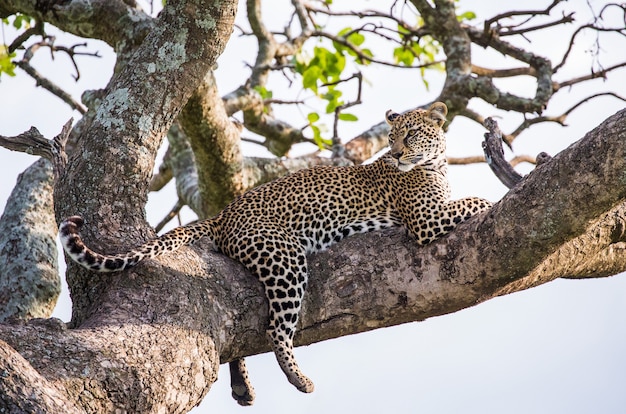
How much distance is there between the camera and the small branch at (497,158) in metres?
6.89

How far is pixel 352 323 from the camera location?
6730mm

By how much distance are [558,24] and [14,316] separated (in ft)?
22.9

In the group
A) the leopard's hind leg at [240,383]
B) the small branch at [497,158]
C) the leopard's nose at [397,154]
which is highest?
the leopard's nose at [397,154]

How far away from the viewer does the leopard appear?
664cm

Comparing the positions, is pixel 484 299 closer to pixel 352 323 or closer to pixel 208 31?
pixel 352 323

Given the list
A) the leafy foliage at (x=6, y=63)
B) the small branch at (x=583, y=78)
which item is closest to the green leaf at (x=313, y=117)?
the small branch at (x=583, y=78)

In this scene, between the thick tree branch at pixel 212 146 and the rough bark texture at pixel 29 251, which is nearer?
the rough bark texture at pixel 29 251

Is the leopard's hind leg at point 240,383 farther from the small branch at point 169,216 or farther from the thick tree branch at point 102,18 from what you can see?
the small branch at point 169,216

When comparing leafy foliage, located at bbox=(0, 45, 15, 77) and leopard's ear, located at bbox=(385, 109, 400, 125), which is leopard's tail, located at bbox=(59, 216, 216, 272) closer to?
leopard's ear, located at bbox=(385, 109, 400, 125)

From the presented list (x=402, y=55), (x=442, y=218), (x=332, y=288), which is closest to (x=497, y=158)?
(x=442, y=218)

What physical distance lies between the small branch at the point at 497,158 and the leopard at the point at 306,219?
0.44 meters

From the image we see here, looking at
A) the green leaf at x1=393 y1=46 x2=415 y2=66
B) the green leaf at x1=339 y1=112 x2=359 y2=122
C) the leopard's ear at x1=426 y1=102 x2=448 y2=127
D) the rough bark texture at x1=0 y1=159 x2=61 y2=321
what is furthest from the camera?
the green leaf at x1=393 y1=46 x2=415 y2=66

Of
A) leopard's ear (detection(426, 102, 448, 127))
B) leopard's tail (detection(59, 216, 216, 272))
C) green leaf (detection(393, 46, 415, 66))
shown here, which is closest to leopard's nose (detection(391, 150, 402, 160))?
leopard's ear (detection(426, 102, 448, 127))

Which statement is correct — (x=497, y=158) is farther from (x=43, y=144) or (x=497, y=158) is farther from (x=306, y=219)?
(x=43, y=144)
